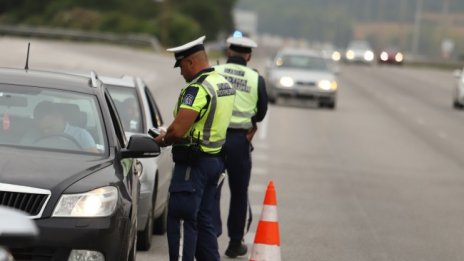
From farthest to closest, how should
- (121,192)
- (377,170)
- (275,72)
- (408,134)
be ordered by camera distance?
1. (275,72)
2. (408,134)
3. (377,170)
4. (121,192)

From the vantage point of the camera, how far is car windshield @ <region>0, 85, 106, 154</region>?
27.6 feet

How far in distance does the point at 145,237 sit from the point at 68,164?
9.88ft

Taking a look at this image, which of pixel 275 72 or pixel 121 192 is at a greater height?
pixel 121 192

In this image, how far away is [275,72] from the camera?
3556cm

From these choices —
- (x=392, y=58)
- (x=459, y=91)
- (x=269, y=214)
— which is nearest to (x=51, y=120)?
(x=269, y=214)

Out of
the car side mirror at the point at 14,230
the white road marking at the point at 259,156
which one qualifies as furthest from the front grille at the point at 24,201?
the white road marking at the point at 259,156

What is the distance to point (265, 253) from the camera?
9.16m

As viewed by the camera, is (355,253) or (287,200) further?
(287,200)

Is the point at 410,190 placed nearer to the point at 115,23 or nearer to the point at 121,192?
the point at 121,192

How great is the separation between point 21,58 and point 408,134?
73.7ft

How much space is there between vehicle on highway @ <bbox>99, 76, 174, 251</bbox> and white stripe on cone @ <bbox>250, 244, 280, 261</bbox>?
62.7 inches

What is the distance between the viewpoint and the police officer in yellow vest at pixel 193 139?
333 inches

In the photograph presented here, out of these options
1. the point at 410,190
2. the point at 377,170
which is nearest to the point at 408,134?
the point at 377,170

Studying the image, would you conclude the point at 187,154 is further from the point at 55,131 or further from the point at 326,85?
the point at 326,85
